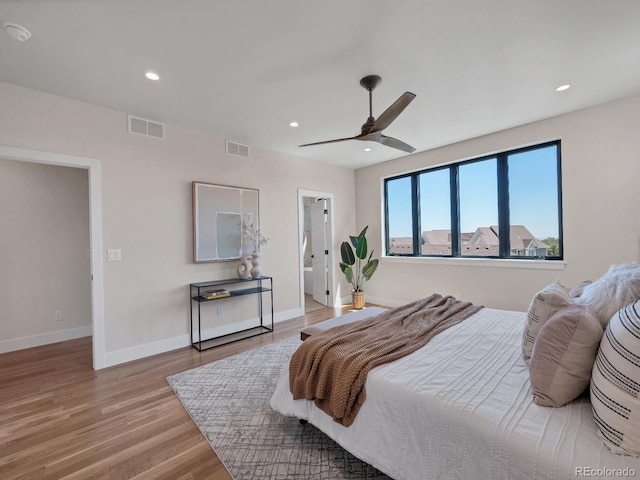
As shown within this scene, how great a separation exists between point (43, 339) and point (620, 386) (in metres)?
5.45

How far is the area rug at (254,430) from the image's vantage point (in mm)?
1622

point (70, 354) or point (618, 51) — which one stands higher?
point (618, 51)

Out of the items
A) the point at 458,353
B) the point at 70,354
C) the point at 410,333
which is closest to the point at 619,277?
the point at 458,353

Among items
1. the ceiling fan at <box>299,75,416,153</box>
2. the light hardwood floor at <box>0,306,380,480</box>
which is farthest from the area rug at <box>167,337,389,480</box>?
the ceiling fan at <box>299,75,416,153</box>

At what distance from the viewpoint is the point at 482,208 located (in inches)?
171

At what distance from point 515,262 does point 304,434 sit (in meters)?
3.58

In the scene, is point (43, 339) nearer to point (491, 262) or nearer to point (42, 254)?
point (42, 254)

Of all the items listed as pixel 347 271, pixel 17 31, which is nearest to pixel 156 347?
pixel 17 31

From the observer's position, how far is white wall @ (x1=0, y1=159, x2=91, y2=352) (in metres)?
3.50

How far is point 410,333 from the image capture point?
78.5 inches

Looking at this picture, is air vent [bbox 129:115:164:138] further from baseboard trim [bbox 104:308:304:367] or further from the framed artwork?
baseboard trim [bbox 104:308:304:367]

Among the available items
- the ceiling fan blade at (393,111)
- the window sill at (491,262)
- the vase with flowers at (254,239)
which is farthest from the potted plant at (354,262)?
the ceiling fan blade at (393,111)

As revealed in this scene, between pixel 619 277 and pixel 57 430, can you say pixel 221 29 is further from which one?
pixel 57 430

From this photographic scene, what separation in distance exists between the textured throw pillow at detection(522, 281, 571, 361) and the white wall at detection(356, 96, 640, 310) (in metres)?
2.60
